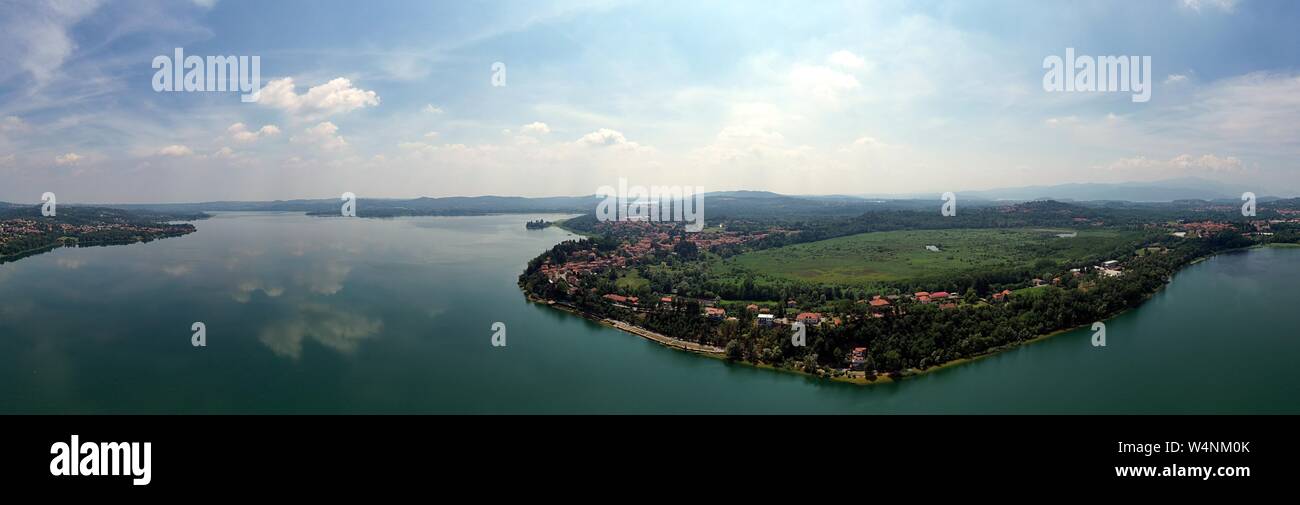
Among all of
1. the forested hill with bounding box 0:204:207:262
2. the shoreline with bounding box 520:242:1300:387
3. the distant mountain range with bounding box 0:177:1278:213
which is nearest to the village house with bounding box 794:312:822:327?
the shoreline with bounding box 520:242:1300:387

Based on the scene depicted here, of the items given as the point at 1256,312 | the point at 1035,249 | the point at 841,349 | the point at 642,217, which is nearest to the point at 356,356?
the point at 841,349

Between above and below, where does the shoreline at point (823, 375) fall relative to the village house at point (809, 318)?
below

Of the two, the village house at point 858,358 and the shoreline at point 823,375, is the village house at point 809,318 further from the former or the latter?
the shoreline at point 823,375

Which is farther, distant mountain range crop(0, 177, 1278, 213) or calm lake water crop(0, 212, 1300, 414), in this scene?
distant mountain range crop(0, 177, 1278, 213)

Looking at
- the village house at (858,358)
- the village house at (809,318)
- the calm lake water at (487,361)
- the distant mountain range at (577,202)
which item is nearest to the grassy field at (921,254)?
the calm lake water at (487,361)

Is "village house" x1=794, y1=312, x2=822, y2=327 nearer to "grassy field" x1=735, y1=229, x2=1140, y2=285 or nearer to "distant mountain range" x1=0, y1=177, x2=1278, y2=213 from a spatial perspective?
"grassy field" x1=735, y1=229, x2=1140, y2=285
